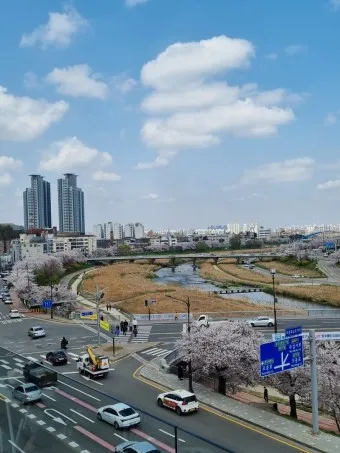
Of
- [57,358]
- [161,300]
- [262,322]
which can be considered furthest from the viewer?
[161,300]

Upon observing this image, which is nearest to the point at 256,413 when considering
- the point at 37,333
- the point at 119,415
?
the point at 119,415

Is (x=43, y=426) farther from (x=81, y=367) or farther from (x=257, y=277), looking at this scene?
(x=257, y=277)

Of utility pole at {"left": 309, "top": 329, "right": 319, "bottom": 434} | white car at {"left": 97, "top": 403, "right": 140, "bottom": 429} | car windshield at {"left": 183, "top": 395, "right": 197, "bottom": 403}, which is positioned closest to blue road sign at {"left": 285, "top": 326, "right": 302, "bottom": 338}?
utility pole at {"left": 309, "top": 329, "right": 319, "bottom": 434}

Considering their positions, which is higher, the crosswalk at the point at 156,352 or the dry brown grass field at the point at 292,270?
the dry brown grass field at the point at 292,270

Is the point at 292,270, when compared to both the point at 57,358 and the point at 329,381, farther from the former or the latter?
the point at 329,381

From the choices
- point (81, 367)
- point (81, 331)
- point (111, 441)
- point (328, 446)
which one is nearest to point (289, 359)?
point (328, 446)

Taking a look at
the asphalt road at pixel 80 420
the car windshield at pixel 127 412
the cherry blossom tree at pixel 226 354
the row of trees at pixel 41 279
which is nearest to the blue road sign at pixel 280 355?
the cherry blossom tree at pixel 226 354

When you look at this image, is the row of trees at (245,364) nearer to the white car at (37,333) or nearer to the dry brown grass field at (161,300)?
the white car at (37,333)

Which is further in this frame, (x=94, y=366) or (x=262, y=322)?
(x=262, y=322)
